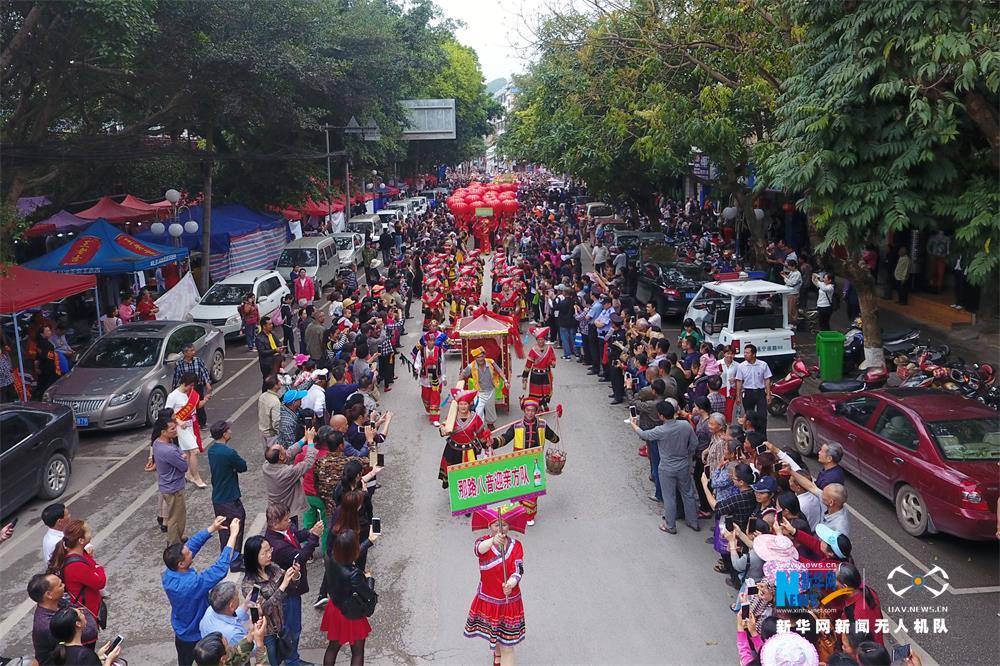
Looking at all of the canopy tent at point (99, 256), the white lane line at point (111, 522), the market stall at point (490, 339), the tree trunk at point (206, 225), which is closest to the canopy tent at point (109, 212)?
the tree trunk at point (206, 225)

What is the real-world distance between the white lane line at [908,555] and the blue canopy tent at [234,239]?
797 inches

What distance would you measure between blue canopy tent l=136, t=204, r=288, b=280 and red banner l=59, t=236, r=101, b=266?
6397 mm

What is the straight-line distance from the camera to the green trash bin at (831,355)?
→ 13.5m

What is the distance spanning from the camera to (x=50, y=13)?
1344cm

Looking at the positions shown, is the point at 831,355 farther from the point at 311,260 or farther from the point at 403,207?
the point at 403,207

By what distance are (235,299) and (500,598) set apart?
15346 mm

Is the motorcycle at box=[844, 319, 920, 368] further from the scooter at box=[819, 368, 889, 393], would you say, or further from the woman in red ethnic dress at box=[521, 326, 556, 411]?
the woman in red ethnic dress at box=[521, 326, 556, 411]

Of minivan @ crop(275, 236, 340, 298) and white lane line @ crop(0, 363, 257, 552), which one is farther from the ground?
minivan @ crop(275, 236, 340, 298)

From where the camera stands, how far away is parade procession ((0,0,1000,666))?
246 inches

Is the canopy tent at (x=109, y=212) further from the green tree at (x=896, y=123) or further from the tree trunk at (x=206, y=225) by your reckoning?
the green tree at (x=896, y=123)

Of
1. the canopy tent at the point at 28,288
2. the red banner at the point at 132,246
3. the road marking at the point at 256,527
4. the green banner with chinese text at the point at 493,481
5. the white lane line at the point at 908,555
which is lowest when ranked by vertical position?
the road marking at the point at 256,527

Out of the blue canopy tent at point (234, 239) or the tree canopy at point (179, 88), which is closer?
the tree canopy at point (179, 88)

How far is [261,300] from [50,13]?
7.96 metres

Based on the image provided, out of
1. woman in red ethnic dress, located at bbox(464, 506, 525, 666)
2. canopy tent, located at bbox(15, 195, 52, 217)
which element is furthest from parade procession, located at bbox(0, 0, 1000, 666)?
canopy tent, located at bbox(15, 195, 52, 217)
